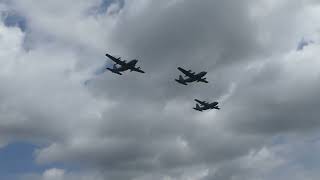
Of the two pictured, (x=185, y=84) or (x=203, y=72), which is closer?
(x=203, y=72)

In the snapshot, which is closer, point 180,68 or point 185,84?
point 180,68

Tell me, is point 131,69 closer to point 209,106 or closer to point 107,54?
point 107,54

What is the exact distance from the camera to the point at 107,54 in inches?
6029

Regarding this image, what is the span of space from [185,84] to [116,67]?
2556 centimetres

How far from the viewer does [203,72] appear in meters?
160

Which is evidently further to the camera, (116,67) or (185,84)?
(185,84)

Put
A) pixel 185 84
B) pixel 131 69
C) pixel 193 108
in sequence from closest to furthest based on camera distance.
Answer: pixel 131 69 < pixel 185 84 < pixel 193 108

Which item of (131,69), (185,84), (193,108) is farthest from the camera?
(193,108)

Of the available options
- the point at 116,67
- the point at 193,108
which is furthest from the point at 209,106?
the point at 116,67

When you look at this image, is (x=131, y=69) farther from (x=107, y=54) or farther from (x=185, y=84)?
(x=185, y=84)

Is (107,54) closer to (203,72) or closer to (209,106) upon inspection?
(203,72)

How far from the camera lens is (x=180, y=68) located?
161250 millimetres

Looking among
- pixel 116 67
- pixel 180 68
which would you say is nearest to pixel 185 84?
pixel 180 68

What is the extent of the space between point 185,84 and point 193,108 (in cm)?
1785
